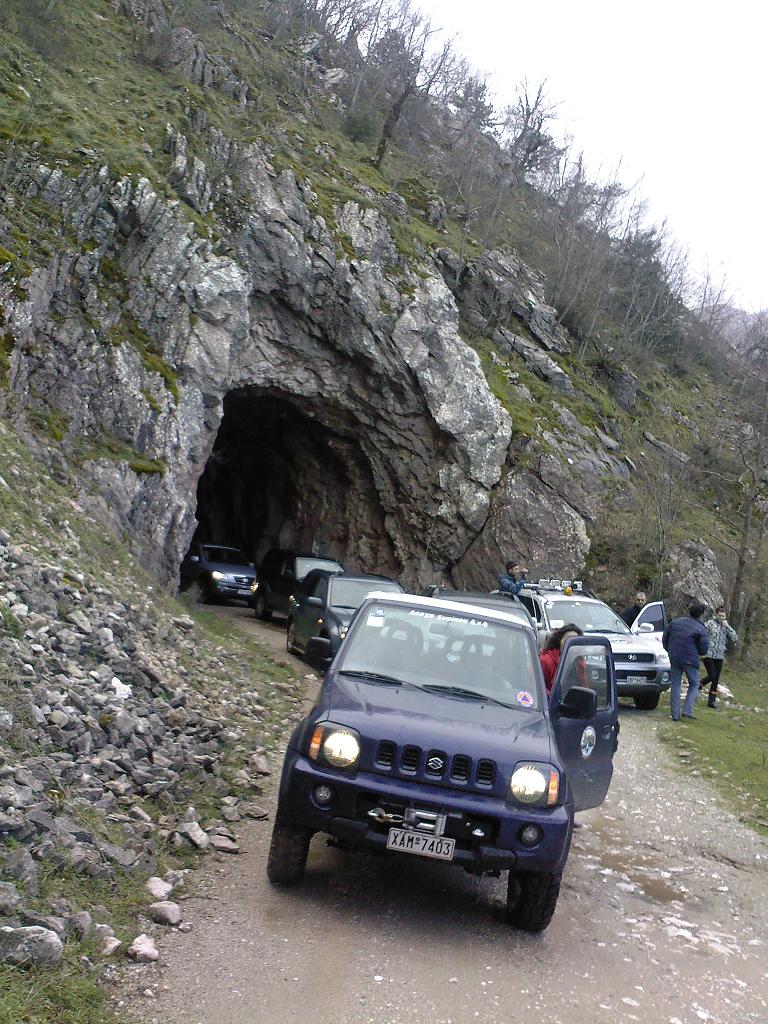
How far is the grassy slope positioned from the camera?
11.7 feet

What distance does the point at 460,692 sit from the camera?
5.79 metres

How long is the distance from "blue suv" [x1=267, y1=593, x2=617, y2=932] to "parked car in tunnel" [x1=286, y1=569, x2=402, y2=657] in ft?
24.0

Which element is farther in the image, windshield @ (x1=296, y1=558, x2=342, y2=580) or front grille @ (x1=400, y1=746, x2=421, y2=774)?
windshield @ (x1=296, y1=558, x2=342, y2=580)

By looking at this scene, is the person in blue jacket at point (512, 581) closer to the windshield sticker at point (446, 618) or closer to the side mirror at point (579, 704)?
the windshield sticker at point (446, 618)

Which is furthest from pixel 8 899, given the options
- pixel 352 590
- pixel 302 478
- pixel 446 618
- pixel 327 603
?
pixel 302 478

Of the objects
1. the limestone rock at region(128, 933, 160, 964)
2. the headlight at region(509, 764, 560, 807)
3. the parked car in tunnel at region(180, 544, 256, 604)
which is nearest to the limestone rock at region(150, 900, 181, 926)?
the limestone rock at region(128, 933, 160, 964)

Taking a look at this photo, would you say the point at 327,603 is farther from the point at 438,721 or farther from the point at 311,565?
the point at 438,721

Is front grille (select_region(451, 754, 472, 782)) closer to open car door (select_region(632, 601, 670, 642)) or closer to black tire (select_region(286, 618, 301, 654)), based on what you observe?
black tire (select_region(286, 618, 301, 654))

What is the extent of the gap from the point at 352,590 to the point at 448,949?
1020 centimetres

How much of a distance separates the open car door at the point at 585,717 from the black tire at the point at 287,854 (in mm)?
1912

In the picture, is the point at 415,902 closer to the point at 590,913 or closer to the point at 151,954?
the point at 590,913

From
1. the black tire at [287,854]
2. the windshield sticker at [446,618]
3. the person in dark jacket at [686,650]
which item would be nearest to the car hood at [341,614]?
the person in dark jacket at [686,650]

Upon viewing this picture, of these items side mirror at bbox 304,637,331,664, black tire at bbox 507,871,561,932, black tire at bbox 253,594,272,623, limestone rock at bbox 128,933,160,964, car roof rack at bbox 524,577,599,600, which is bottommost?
black tire at bbox 253,594,272,623

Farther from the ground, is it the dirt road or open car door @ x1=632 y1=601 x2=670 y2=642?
open car door @ x1=632 y1=601 x2=670 y2=642
